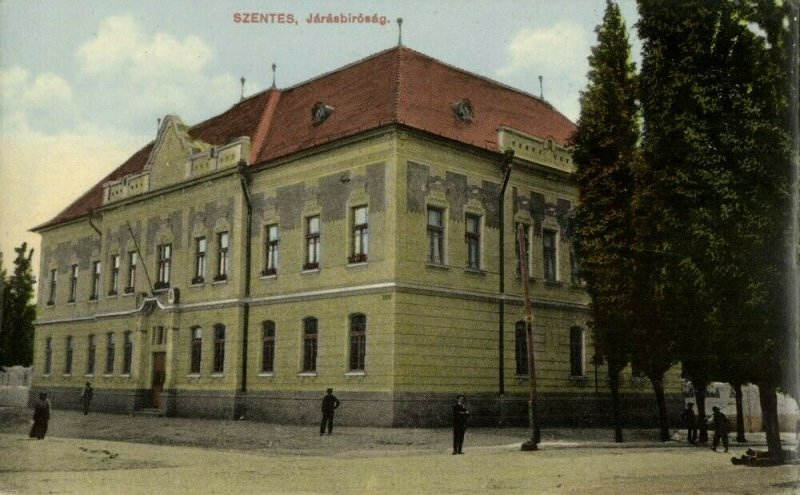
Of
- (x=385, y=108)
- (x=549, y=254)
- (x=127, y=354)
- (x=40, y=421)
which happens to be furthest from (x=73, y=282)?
(x=549, y=254)

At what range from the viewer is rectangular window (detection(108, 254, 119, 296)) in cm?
3825

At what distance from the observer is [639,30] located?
20.9 meters

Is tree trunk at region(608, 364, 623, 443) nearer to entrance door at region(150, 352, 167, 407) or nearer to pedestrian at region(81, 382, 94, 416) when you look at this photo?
entrance door at region(150, 352, 167, 407)

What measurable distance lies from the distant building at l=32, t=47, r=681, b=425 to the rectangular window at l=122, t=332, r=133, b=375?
0.21ft

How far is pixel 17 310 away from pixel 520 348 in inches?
1115

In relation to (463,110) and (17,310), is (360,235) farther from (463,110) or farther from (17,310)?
(17,310)

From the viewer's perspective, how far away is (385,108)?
27703 mm

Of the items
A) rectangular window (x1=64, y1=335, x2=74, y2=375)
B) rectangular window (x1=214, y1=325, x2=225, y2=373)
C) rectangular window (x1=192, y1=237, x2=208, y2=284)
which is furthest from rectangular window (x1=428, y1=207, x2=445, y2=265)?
rectangular window (x1=64, y1=335, x2=74, y2=375)

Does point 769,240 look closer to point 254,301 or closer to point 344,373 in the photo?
point 344,373

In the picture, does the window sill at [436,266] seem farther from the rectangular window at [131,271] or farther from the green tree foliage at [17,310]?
the green tree foliage at [17,310]

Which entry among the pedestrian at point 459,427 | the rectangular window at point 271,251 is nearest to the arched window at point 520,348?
the rectangular window at point 271,251

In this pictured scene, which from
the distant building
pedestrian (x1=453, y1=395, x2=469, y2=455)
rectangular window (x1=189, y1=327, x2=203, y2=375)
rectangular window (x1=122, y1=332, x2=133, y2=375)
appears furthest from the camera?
rectangular window (x1=122, y1=332, x2=133, y2=375)

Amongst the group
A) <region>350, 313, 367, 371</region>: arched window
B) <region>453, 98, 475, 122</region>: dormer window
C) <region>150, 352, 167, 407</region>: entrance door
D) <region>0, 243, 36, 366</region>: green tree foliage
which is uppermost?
<region>453, 98, 475, 122</region>: dormer window

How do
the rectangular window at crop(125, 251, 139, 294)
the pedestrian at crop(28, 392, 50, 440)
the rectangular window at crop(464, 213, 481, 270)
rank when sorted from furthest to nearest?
the rectangular window at crop(125, 251, 139, 294) < the rectangular window at crop(464, 213, 481, 270) < the pedestrian at crop(28, 392, 50, 440)
